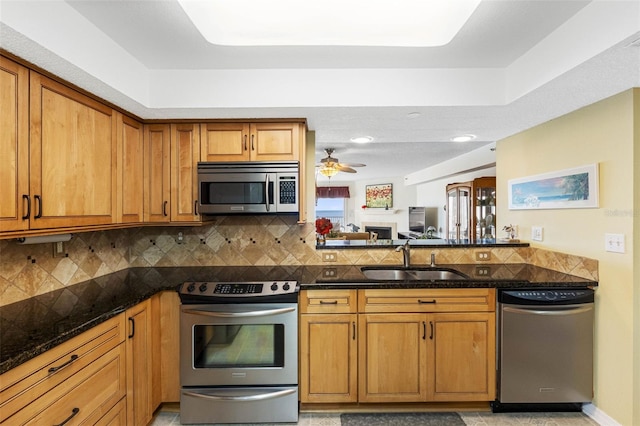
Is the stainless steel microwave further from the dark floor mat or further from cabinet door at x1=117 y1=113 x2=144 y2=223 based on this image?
the dark floor mat

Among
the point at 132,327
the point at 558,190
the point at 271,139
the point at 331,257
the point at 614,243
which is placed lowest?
the point at 132,327

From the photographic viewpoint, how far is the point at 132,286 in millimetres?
2281

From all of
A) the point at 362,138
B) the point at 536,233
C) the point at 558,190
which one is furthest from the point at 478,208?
the point at 362,138

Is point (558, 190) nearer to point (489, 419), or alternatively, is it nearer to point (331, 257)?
point (489, 419)

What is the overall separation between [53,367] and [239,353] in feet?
3.46

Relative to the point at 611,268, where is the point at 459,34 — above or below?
above

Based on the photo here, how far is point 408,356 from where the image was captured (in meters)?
2.26

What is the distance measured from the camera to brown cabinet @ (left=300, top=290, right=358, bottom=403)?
225 cm

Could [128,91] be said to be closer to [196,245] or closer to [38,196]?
[38,196]

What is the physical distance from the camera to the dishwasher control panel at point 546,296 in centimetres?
220

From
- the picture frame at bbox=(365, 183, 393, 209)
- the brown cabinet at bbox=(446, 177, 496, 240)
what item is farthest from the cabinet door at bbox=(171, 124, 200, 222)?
the picture frame at bbox=(365, 183, 393, 209)

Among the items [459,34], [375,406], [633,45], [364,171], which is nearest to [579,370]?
[375,406]

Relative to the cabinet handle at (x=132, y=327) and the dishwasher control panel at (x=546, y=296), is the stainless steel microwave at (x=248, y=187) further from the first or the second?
the dishwasher control panel at (x=546, y=296)

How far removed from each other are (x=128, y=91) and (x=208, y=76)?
506 mm
